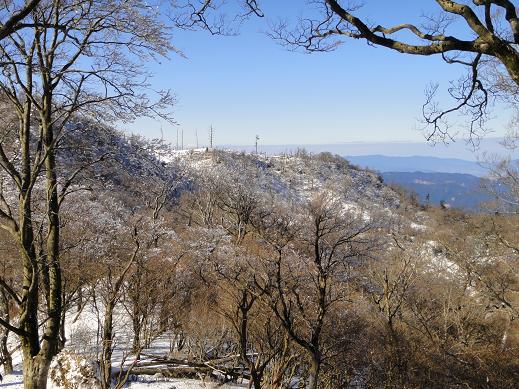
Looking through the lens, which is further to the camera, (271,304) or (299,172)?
(299,172)

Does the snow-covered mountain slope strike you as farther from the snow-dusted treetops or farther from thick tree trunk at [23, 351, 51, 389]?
thick tree trunk at [23, 351, 51, 389]

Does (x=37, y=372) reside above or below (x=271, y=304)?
above

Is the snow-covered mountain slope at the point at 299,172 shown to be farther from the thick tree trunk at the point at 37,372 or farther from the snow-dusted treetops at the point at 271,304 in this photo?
the thick tree trunk at the point at 37,372

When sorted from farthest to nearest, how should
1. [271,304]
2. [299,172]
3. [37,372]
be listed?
[299,172]
[271,304]
[37,372]

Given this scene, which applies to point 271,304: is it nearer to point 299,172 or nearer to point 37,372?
point 37,372

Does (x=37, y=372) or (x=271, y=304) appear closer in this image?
(x=37, y=372)

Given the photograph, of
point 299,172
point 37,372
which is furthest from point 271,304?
point 299,172

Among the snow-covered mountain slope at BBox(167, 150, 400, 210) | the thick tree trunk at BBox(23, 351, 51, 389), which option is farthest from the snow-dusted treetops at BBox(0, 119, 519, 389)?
the snow-covered mountain slope at BBox(167, 150, 400, 210)

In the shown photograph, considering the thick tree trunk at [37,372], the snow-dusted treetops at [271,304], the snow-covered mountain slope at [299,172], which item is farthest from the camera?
the snow-covered mountain slope at [299,172]

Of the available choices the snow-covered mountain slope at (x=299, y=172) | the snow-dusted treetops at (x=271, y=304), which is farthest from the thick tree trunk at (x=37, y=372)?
the snow-covered mountain slope at (x=299, y=172)

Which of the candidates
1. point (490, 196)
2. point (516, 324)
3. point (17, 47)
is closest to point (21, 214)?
point (17, 47)

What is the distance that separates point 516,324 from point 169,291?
15436 millimetres

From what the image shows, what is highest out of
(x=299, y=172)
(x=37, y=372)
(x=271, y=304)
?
(x=37, y=372)

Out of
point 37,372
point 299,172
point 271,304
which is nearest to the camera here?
point 37,372
